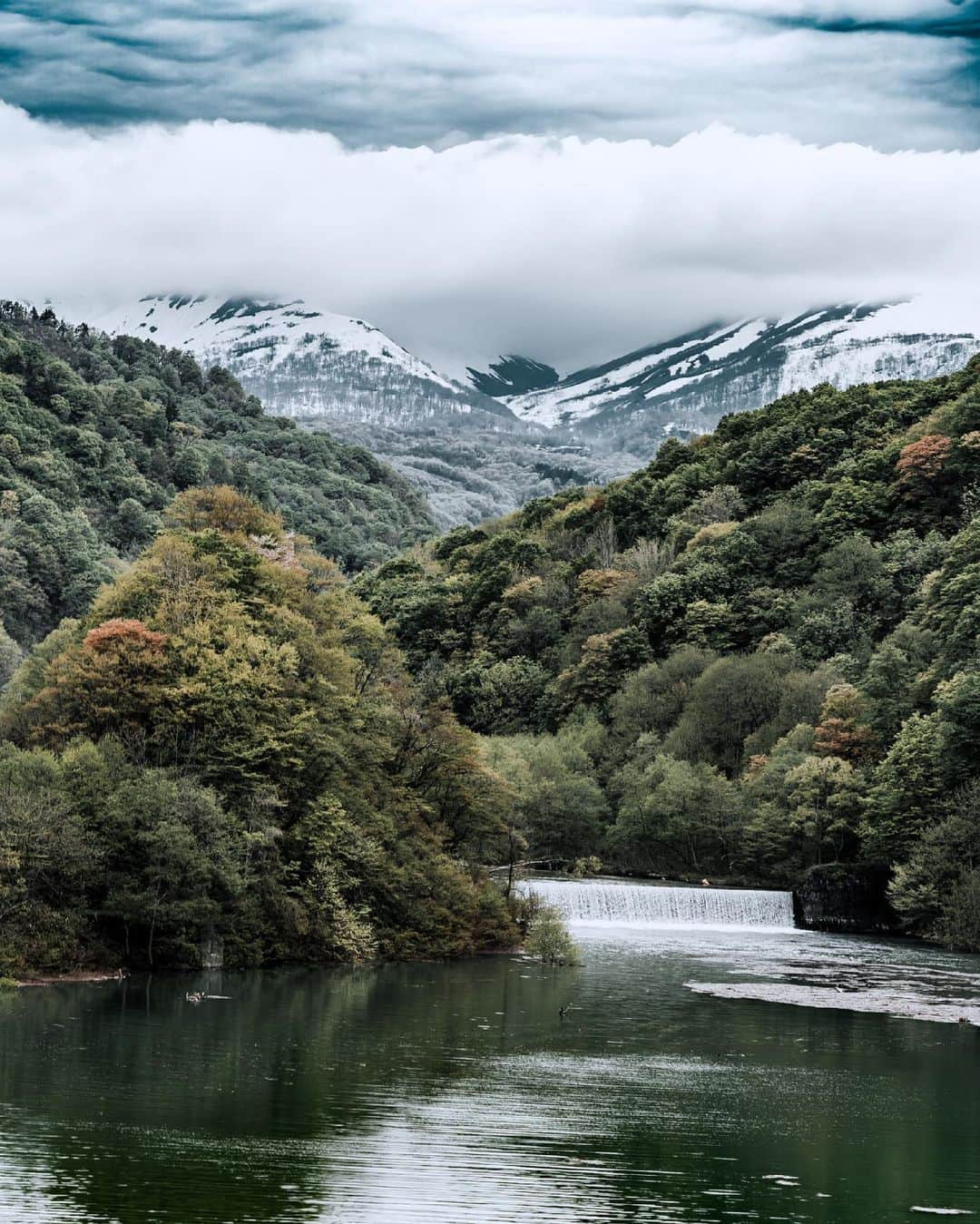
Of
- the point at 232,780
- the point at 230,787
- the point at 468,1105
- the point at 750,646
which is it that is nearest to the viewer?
the point at 468,1105

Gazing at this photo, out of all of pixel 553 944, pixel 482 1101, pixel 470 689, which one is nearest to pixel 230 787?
pixel 553 944

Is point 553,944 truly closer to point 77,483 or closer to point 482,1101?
point 482,1101

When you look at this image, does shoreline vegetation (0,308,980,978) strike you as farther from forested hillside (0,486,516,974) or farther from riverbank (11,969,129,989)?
Result: riverbank (11,969,129,989)

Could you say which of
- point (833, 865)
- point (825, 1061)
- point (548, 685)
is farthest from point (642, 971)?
point (548, 685)

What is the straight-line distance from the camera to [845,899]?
8069 cm

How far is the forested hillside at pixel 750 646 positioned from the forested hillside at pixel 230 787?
29.5ft

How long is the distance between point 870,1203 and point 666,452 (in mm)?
135363

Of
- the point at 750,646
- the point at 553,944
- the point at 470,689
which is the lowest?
the point at 553,944

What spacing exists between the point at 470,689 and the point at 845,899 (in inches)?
2029

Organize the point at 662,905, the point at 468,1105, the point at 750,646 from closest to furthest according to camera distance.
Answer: the point at 468,1105 < the point at 662,905 < the point at 750,646

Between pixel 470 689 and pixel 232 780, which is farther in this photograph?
pixel 470 689

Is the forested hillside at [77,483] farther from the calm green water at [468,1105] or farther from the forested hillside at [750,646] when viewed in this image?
the calm green water at [468,1105]

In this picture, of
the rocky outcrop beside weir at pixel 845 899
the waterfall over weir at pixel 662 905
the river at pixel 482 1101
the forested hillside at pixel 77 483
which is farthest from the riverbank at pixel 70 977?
the forested hillside at pixel 77 483

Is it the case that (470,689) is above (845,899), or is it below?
above
